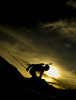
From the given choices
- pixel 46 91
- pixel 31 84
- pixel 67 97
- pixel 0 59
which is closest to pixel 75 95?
pixel 67 97

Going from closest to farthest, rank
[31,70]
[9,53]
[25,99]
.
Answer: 1. [25,99]
2. [31,70]
3. [9,53]

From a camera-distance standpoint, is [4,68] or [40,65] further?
[40,65]

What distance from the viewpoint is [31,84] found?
12.1m

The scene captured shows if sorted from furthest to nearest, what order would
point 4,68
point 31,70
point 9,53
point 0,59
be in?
1. point 9,53
2. point 31,70
3. point 0,59
4. point 4,68

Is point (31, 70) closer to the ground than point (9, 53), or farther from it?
closer to the ground

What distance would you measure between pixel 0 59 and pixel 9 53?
2.46m

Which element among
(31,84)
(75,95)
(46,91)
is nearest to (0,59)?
(31,84)

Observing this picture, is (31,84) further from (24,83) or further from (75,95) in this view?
(75,95)

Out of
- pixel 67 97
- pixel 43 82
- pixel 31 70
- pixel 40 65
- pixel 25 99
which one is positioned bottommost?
pixel 25 99

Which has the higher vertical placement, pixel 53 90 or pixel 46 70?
pixel 46 70

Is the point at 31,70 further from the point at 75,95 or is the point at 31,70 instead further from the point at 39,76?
the point at 75,95

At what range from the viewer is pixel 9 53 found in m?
14.7

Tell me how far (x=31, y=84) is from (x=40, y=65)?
9.98 feet

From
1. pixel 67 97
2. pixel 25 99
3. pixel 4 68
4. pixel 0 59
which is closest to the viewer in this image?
pixel 25 99
